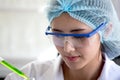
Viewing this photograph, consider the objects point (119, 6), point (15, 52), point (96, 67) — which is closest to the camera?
point (96, 67)

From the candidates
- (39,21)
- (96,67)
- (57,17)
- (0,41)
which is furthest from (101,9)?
(0,41)

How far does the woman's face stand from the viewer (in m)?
1.13

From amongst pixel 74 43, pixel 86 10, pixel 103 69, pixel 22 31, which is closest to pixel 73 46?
pixel 74 43

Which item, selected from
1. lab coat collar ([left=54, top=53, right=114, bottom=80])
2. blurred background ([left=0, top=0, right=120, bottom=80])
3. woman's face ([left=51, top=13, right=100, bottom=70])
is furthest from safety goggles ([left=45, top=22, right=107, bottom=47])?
blurred background ([left=0, top=0, right=120, bottom=80])

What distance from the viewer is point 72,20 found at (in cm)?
113

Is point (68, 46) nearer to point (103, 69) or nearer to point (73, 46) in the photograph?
point (73, 46)

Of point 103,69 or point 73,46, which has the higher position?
point 73,46

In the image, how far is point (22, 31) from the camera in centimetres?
209

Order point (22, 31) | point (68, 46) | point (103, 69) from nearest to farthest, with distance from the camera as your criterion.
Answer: point (68, 46) → point (103, 69) → point (22, 31)

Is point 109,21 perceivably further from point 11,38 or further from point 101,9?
point 11,38

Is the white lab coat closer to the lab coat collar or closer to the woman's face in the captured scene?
the lab coat collar

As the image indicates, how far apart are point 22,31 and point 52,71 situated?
0.80 metres

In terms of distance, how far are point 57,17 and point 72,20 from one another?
78mm

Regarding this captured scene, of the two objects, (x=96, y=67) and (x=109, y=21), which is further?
(x=96, y=67)
